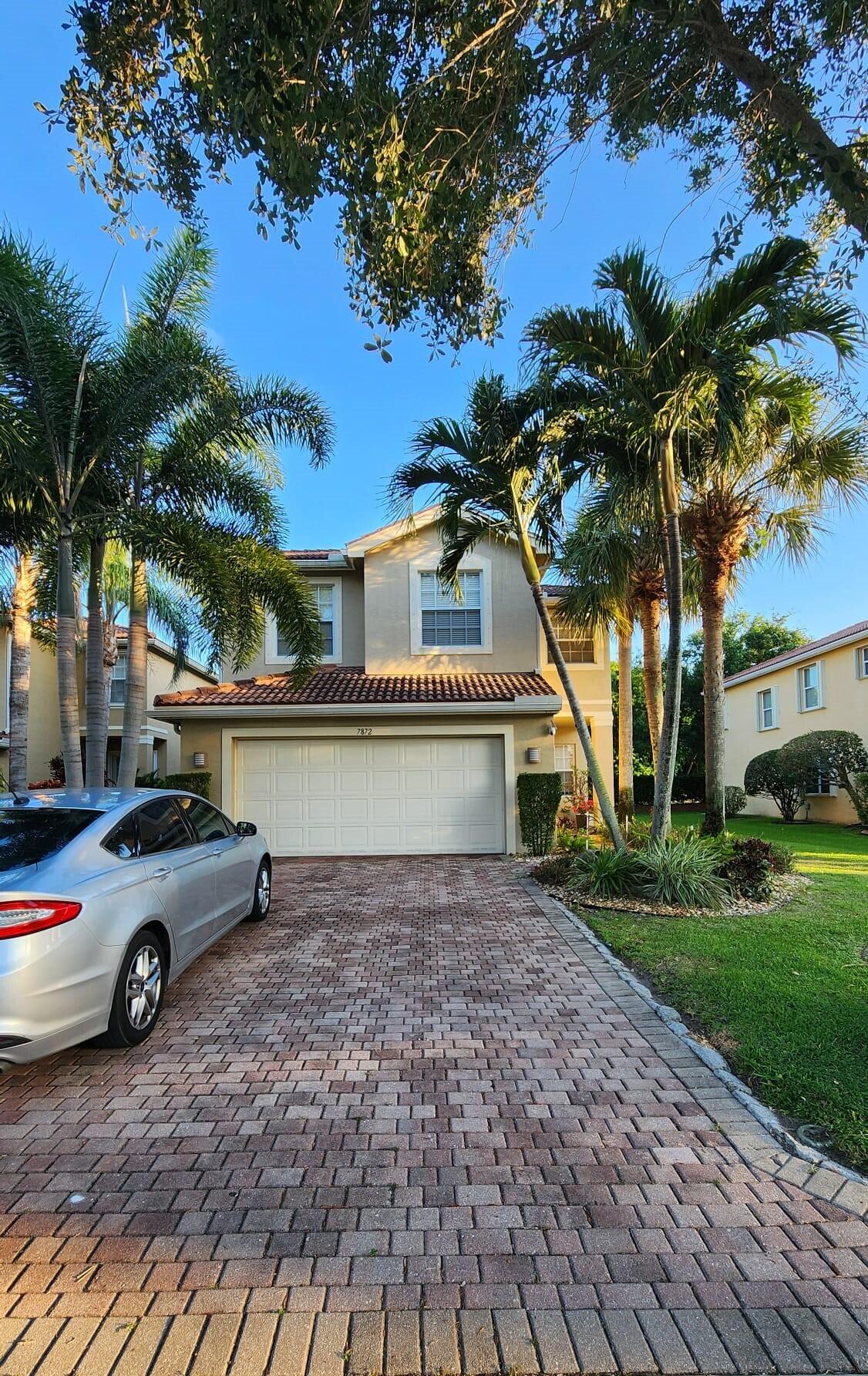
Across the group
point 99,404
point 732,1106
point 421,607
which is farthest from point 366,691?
point 732,1106

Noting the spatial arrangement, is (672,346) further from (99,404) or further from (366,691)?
(366,691)

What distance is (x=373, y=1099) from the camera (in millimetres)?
3684

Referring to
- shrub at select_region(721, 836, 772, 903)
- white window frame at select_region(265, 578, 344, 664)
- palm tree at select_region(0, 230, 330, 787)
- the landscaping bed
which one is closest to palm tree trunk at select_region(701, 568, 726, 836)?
the landscaping bed

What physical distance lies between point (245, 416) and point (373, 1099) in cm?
880

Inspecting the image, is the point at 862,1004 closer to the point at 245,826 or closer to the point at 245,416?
the point at 245,826

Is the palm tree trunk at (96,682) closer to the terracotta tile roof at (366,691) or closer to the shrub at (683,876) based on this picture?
the terracotta tile roof at (366,691)

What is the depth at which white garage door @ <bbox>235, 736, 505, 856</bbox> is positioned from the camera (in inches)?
512

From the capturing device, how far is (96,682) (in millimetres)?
8922

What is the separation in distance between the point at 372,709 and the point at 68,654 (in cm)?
549

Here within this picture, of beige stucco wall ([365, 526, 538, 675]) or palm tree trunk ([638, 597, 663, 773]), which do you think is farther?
beige stucco wall ([365, 526, 538, 675])

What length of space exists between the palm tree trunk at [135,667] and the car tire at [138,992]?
16.2 ft

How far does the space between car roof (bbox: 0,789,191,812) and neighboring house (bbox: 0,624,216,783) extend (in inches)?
552

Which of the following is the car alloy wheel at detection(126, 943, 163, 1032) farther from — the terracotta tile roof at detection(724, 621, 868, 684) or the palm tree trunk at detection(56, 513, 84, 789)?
the terracotta tile roof at detection(724, 621, 868, 684)

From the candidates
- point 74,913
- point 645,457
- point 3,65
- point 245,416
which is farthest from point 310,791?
point 3,65
